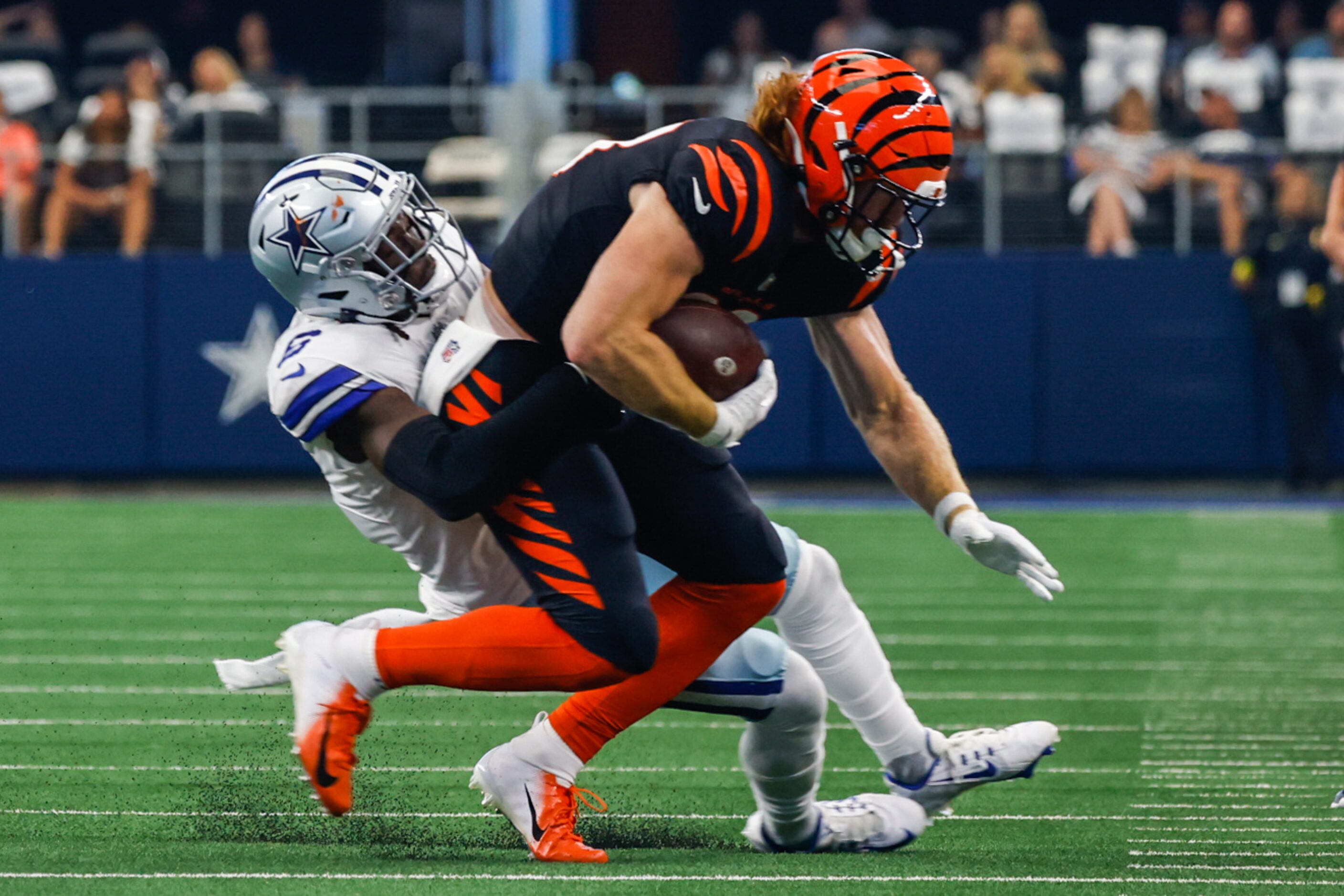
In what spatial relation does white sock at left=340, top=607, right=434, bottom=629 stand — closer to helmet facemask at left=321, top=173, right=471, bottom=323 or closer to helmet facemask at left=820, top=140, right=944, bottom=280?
helmet facemask at left=321, top=173, right=471, bottom=323

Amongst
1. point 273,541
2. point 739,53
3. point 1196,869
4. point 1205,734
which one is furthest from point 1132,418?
point 1196,869

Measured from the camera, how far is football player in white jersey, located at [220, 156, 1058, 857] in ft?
10.9

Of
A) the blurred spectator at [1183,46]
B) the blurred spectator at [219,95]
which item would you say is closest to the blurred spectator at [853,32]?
the blurred spectator at [1183,46]

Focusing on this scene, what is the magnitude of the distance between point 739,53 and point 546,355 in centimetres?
1014

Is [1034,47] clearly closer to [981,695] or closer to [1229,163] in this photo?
[1229,163]

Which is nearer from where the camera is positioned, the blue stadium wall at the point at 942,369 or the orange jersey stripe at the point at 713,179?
the orange jersey stripe at the point at 713,179

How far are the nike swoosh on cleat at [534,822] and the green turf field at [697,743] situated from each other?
8 centimetres

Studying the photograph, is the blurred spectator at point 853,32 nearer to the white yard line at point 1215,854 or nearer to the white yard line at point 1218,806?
the white yard line at point 1218,806

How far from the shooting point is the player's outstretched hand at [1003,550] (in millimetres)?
3525

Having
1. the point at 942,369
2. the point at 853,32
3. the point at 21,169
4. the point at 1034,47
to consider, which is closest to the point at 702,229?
the point at 942,369

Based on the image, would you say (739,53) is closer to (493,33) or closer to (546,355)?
(493,33)

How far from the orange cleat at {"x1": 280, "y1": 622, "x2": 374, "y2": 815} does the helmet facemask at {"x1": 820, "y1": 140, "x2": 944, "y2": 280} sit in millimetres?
Answer: 1109

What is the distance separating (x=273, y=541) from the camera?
8.88 meters

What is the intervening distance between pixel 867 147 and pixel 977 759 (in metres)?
1.12
